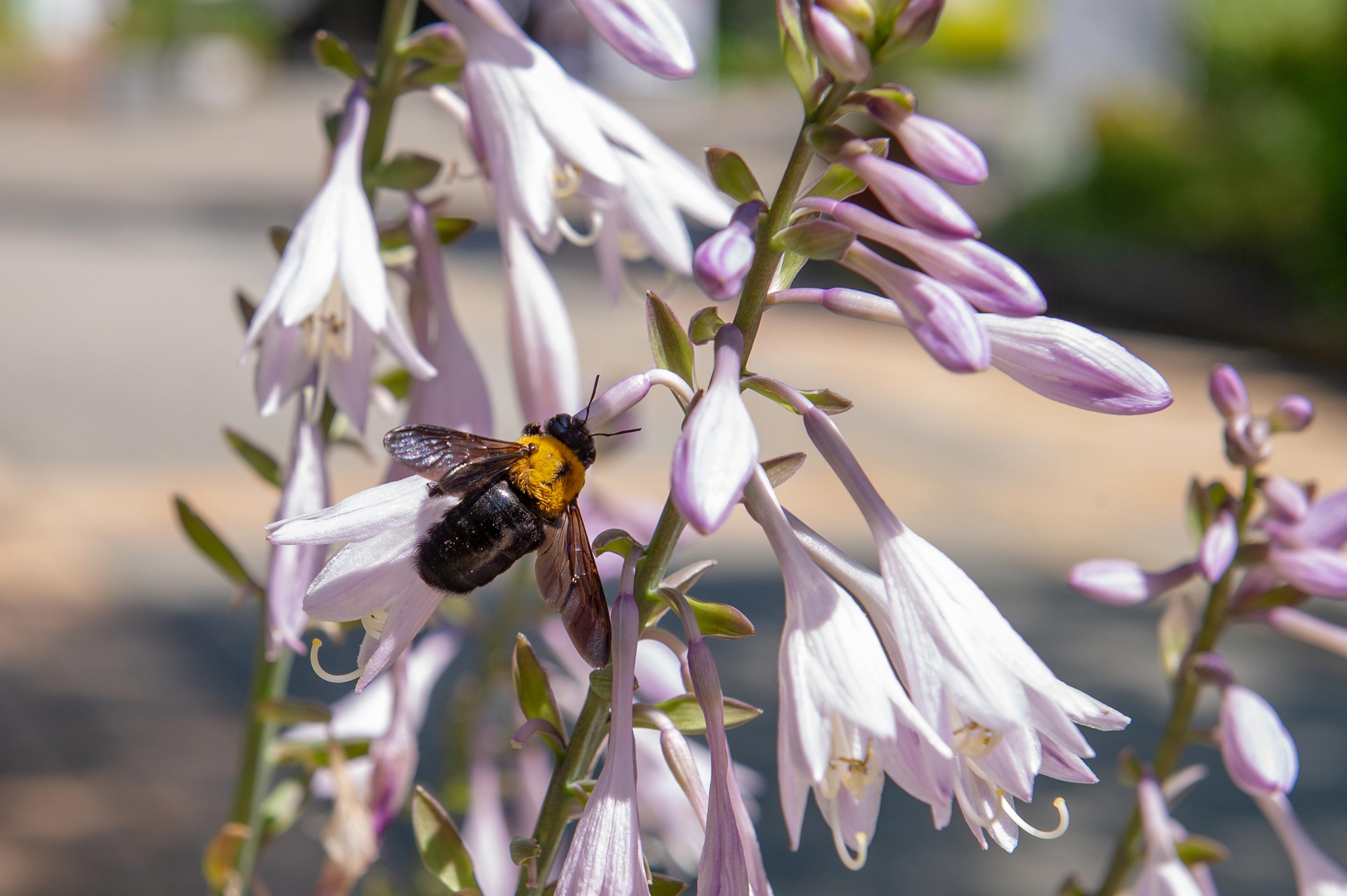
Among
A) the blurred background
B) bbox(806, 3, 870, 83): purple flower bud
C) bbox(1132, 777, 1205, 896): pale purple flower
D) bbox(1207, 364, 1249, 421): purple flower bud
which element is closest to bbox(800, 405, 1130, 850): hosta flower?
bbox(806, 3, 870, 83): purple flower bud

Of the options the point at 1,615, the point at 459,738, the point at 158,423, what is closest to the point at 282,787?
the point at 459,738

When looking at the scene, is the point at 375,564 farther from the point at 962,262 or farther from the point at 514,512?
the point at 962,262

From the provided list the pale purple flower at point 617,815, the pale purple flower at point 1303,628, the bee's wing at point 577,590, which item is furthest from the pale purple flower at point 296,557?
the pale purple flower at point 1303,628

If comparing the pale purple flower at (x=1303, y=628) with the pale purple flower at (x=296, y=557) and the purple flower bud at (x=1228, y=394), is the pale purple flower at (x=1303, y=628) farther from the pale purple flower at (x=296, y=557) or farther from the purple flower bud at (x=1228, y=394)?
the pale purple flower at (x=296, y=557)

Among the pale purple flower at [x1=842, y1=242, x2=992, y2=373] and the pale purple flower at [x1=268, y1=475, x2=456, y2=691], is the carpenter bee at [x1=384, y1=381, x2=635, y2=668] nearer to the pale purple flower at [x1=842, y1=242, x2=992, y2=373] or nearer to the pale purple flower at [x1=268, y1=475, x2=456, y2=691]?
the pale purple flower at [x1=268, y1=475, x2=456, y2=691]

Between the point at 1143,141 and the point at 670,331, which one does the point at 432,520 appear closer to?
the point at 670,331

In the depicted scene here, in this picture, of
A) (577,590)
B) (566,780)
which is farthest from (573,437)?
(566,780)
